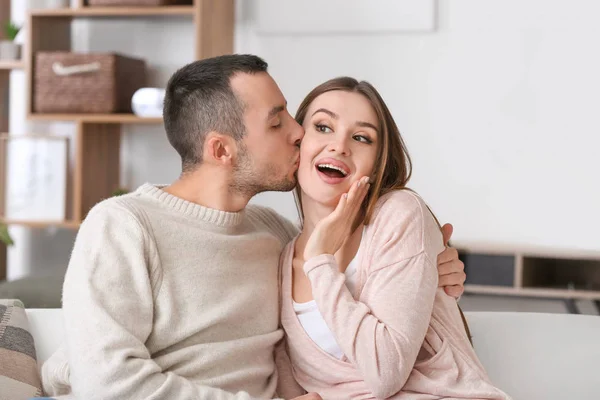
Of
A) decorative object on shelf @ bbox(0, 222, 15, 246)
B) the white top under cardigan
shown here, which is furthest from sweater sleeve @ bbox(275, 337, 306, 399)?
decorative object on shelf @ bbox(0, 222, 15, 246)

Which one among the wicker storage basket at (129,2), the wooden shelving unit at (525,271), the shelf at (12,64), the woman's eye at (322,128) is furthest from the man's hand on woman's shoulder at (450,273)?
the shelf at (12,64)

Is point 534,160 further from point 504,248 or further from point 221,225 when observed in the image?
point 221,225

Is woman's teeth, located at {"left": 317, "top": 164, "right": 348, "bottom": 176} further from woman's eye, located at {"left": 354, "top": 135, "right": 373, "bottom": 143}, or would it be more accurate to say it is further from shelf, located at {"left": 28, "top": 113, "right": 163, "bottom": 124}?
shelf, located at {"left": 28, "top": 113, "right": 163, "bottom": 124}

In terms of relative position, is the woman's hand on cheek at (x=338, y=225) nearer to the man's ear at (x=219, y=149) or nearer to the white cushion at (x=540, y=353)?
the man's ear at (x=219, y=149)

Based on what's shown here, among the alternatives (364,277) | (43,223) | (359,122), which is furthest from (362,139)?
(43,223)

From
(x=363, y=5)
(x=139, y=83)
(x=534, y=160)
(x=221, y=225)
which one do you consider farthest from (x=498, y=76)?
(x=221, y=225)

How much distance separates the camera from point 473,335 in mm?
1951

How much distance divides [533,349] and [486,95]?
2.19 metres

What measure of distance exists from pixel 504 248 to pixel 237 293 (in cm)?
236

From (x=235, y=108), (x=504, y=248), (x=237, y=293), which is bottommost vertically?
(x=504, y=248)

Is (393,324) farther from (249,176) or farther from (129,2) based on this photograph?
(129,2)

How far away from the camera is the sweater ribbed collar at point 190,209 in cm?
172

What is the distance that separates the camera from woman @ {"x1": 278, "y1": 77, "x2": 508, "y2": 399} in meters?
1.60

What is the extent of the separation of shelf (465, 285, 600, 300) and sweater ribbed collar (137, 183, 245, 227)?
7.49 ft
